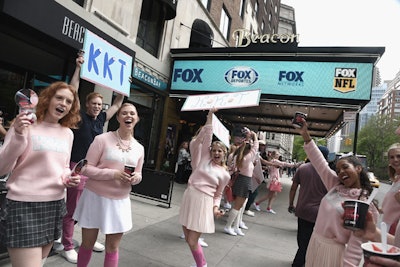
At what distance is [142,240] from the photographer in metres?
5.00

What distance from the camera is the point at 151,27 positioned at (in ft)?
39.8

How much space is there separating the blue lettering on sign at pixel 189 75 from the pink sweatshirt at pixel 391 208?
10.6 metres

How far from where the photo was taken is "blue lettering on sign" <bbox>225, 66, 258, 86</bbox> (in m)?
12.1

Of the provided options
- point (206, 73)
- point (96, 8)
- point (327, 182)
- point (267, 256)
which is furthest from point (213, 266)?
point (206, 73)

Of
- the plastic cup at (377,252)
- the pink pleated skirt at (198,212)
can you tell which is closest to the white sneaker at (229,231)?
the pink pleated skirt at (198,212)

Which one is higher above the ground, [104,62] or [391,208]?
[104,62]

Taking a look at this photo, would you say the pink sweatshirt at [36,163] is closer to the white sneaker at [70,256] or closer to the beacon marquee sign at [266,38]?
the white sneaker at [70,256]

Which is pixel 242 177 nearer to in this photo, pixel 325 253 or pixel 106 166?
pixel 325 253

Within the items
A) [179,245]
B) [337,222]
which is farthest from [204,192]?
[337,222]

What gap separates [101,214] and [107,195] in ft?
0.60

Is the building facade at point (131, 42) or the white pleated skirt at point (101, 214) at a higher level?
the building facade at point (131, 42)

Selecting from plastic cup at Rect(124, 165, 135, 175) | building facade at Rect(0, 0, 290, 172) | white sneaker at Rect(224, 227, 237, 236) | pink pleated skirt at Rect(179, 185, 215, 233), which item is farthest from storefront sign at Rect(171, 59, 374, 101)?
plastic cup at Rect(124, 165, 135, 175)

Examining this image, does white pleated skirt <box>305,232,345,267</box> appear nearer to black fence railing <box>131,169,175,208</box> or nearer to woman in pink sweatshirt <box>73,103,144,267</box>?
woman in pink sweatshirt <box>73,103,144,267</box>

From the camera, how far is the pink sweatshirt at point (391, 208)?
2.58 meters
